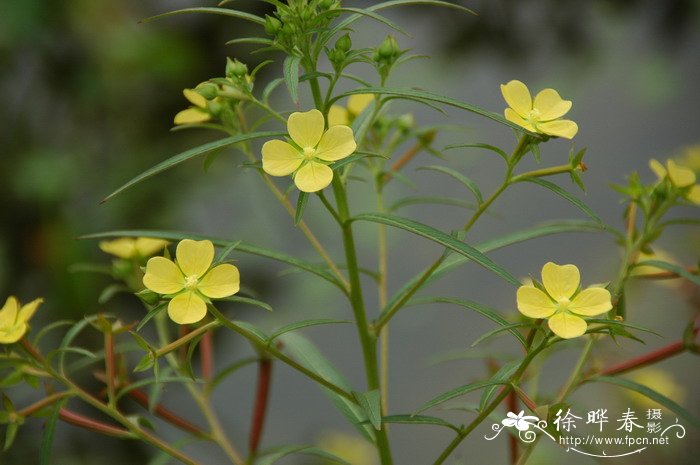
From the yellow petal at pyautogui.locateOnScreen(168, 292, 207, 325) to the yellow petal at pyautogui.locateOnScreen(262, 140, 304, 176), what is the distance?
9 cm

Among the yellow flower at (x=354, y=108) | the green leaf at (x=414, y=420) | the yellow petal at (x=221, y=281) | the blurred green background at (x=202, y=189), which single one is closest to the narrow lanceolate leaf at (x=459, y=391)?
the green leaf at (x=414, y=420)

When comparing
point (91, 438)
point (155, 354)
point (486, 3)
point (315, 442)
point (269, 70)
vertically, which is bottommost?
point (91, 438)

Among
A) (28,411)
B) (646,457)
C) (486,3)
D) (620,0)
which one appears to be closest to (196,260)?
(28,411)

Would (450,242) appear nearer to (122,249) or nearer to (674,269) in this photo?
(674,269)

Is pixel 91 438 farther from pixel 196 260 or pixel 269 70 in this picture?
pixel 196 260

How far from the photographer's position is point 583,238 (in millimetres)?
1507

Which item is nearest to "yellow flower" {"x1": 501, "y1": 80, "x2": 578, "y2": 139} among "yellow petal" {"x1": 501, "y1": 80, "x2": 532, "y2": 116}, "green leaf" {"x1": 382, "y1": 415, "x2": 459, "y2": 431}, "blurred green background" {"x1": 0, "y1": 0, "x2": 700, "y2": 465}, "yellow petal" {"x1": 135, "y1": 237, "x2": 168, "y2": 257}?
"yellow petal" {"x1": 501, "y1": 80, "x2": 532, "y2": 116}

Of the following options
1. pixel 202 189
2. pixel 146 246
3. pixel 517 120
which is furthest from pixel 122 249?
pixel 202 189

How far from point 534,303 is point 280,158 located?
0.58ft

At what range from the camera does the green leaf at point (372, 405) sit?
19.4 inches

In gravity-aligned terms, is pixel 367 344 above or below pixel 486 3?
below

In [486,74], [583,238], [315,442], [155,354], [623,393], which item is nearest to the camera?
[155,354]

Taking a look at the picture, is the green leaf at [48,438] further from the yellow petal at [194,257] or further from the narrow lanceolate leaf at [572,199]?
the narrow lanceolate leaf at [572,199]

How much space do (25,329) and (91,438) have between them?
887 millimetres
